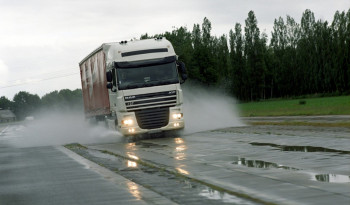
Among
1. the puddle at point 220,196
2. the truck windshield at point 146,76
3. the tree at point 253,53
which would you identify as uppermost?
the tree at point 253,53

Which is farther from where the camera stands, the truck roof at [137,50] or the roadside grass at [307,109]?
the roadside grass at [307,109]

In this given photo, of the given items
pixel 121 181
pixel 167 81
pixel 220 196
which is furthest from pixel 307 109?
pixel 220 196

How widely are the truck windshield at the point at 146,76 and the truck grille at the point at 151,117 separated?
0.99m

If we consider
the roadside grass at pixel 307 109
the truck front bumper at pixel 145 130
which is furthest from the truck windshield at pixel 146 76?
the roadside grass at pixel 307 109

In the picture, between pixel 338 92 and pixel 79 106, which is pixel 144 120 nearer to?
pixel 79 106

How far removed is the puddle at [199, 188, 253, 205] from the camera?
321 inches

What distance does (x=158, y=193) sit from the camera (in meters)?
9.41

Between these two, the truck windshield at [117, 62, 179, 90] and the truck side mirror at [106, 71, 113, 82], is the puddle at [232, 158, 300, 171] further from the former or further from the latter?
the truck side mirror at [106, 71, 113, 82]

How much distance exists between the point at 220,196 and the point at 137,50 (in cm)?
1581

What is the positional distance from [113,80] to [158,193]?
14.5 metres

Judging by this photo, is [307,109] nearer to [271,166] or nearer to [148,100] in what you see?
[148,100]

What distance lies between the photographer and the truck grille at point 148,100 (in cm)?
2339

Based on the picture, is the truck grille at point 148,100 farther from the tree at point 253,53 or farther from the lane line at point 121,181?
the tree at point 253,53

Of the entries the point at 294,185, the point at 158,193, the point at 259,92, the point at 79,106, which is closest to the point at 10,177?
the point at 158,193
